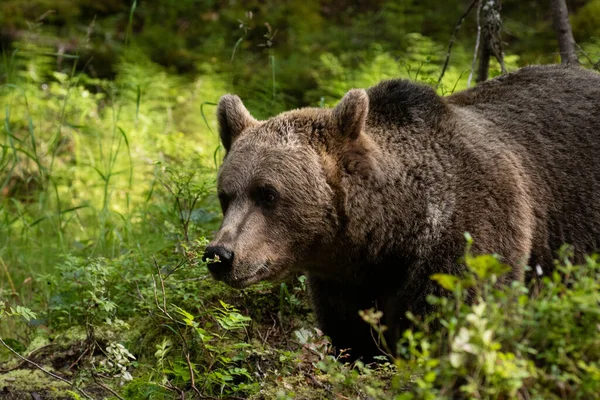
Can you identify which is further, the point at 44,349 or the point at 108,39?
the point at 108,39

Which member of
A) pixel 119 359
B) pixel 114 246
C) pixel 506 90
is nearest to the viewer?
pixel 119 359

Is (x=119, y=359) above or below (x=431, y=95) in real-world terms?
below

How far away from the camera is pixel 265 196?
487cm

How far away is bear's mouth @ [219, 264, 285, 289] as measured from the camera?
15.3ft

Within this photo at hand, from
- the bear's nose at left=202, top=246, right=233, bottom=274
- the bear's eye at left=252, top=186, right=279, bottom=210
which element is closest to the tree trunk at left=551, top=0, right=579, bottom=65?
the bear's eye at left=252, top=186, right=279, bottom=210

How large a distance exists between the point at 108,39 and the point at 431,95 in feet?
37.2

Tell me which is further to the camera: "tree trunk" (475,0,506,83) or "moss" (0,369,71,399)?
"tree trunk" (475,0,506,83)

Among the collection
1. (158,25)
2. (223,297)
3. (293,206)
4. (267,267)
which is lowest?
(158,25)

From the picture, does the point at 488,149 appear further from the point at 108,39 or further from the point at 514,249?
the point at 108,39

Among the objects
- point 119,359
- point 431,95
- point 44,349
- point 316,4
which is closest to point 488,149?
point 431,95

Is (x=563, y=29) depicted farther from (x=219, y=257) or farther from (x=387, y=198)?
(x=219, y=257)

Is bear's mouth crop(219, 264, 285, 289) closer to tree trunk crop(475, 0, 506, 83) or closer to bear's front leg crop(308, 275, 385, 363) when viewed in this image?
bear's front leg crop(308, 275, 385, 363)

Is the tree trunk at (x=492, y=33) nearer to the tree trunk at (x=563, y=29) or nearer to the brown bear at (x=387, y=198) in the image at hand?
the tree trunk at (x=563, y=29)

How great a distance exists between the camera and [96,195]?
36.4 ft
